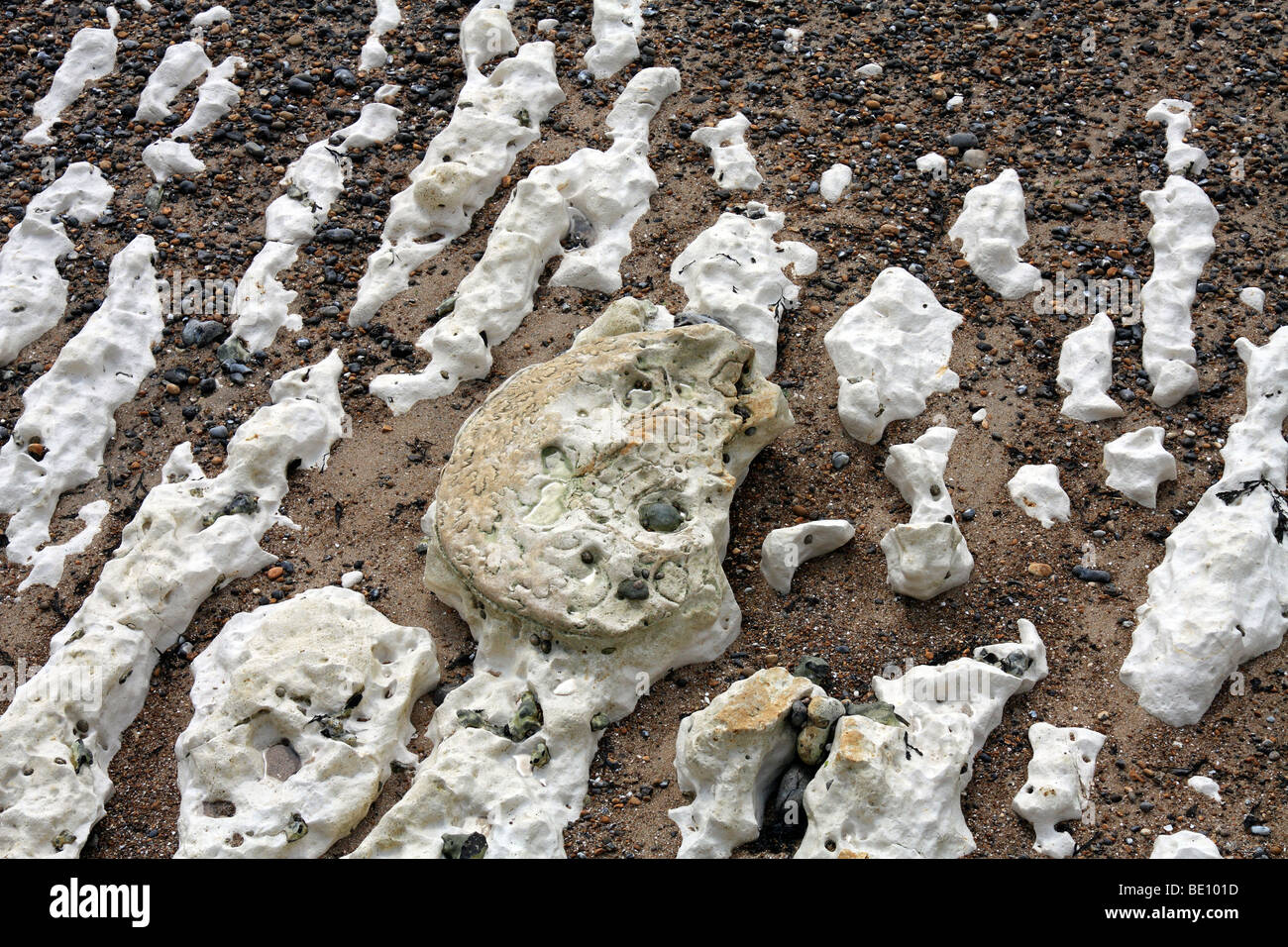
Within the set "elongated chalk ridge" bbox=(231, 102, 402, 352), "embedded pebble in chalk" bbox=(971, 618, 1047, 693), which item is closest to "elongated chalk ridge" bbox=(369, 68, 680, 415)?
"elongated chalk ridge" bbox=(231, 102, 402, 352)

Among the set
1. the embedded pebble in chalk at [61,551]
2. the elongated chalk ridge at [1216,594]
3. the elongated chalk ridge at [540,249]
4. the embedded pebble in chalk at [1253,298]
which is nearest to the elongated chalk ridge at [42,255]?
the embedded pebble in chalk at [61,551]

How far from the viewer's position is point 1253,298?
19.1 feet

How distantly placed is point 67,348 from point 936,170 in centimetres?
426

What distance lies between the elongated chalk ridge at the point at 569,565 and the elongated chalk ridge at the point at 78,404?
5.58ft

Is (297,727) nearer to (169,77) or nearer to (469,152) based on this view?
(469,152)

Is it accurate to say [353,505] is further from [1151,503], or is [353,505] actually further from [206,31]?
[206,31]

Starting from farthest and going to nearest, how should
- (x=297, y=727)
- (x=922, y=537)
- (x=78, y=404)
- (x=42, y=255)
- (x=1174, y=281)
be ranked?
(x=42, y=255) < (x=1174, y=281) < (x=78, y=404) < (x=922, y=537) < (x=297, y=727)

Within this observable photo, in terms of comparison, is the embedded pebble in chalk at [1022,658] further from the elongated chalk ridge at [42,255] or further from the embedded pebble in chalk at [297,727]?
the elongated chalk ridge at [42,255]

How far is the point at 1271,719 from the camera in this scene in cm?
453

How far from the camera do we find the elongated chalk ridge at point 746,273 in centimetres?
578

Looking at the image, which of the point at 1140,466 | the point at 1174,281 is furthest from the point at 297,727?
the point at 1174,281

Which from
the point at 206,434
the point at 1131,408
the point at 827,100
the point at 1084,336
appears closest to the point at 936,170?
the point at 827,100

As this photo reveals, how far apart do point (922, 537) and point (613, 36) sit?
3.83 metres
